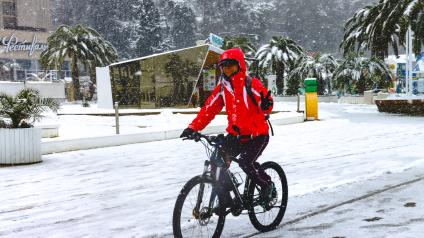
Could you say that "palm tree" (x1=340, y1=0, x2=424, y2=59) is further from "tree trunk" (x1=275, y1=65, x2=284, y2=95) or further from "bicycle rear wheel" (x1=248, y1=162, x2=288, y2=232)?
"bicycle rear wheel" (x1=248, y1=162, x2=288, y2=232)

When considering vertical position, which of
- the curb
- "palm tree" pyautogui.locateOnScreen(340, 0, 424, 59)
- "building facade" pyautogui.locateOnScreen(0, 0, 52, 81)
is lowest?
the curb

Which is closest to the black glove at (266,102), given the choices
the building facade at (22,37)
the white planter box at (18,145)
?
the white planter box at (18,145)

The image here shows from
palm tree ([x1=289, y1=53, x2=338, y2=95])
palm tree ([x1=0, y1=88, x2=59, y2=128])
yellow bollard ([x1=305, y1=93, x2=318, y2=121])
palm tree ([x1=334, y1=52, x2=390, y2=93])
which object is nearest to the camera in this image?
palm tree ([x1=0, y1=88, x2=59, y2=128])

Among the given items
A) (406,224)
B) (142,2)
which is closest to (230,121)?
(406,224)

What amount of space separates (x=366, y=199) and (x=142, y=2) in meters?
86.5

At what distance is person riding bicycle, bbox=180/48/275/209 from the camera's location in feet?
13.6

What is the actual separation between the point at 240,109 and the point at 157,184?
3.37 metres

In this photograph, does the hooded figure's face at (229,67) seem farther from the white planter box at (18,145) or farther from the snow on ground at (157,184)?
the white planter box at (18,145)

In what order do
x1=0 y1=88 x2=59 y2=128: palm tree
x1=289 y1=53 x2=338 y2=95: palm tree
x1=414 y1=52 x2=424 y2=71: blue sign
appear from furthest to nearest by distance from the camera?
1. x1=289 y1=53 x2=338 y2=95: palm tree
2. x1=414 y1=52 x2=424 y2=71: blue sign
3. x1=0 y1=88 x2=59 y2=128: palm tree

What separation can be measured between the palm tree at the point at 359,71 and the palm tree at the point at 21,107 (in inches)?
1224

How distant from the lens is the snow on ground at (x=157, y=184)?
4.95m

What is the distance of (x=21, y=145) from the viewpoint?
32.4 ft

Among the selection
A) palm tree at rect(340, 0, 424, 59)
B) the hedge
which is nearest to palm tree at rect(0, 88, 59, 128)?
palm tree at rect(340, 0, 424, 59)

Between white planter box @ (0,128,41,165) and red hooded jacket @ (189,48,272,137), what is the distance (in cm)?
673
